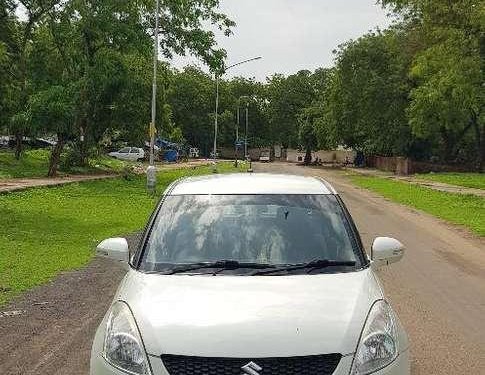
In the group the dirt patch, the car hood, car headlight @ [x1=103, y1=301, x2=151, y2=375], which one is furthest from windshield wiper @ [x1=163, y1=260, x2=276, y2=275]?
the dirt patch

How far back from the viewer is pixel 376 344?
3.85 metres

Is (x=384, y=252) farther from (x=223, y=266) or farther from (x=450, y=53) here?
(x=450, y=53)

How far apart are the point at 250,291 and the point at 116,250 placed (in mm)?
1500

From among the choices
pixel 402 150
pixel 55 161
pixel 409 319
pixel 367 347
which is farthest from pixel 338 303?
pixel 402 150

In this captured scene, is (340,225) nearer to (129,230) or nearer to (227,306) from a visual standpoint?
(227,306)

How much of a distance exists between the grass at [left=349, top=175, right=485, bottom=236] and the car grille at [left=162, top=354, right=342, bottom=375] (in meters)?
14.4

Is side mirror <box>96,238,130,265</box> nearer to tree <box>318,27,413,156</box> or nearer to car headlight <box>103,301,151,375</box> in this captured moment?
car headlight <box>103,301,151,375</box>

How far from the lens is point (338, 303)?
13.2ft

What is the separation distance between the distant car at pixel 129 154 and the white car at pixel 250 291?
62039mm

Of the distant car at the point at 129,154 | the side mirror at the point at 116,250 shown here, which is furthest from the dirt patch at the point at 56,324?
the distant car at the point at 129,154

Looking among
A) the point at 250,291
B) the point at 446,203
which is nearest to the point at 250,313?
the point at 250,291

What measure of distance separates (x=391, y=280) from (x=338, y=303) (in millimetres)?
6174

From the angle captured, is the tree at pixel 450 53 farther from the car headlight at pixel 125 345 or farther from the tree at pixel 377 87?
the car headlight at pixel 125 345

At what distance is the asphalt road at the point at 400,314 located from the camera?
601 cm
